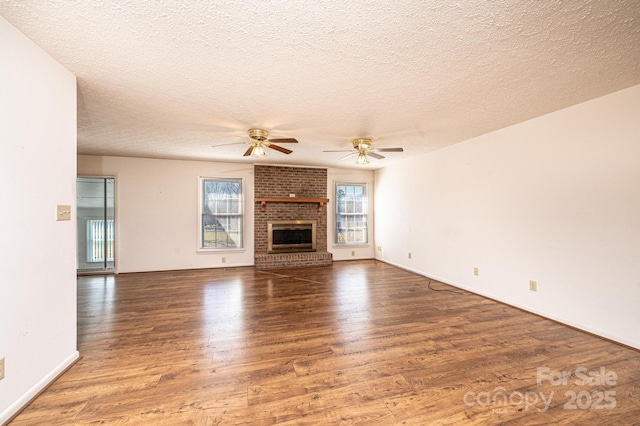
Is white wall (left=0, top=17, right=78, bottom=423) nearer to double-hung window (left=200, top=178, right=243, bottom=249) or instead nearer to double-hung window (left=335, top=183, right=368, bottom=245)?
double-hung window (left=200, top=178, right=243, bottom=249)

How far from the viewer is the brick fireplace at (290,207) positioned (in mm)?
5789

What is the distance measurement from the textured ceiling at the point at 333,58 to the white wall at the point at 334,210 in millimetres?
3241

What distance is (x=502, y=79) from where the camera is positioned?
2162 millimetres

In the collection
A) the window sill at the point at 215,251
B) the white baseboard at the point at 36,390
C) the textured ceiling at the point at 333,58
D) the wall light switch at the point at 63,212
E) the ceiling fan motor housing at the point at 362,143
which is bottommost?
the white baseboard at the point at 36,390

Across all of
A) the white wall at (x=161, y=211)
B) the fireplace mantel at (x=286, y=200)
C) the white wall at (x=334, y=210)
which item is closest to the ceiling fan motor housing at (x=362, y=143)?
the fireplace mantel at (x=286, y=200)

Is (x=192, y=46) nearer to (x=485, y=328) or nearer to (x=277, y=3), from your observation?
(x=277, y=3)

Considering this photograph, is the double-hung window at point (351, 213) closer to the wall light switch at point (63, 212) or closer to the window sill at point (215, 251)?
the window sill at point (215, 251)

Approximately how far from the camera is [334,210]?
653cm

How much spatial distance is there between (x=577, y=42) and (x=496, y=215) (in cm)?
233

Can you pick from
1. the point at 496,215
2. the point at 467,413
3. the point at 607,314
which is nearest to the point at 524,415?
the point at 467,413

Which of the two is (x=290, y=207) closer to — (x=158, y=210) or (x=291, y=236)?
(x=291, y=236)

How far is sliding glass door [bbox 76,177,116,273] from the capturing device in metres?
5.40

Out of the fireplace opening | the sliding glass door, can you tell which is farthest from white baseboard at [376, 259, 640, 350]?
the sliding glass door

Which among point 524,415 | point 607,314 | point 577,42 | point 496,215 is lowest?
point 524,415
